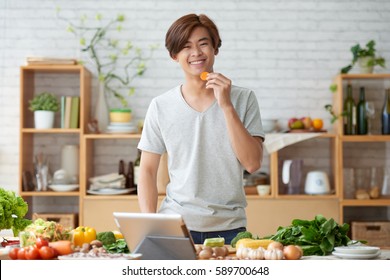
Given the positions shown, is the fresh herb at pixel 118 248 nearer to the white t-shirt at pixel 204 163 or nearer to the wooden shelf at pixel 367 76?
the white t-shirt at pixel 204 163

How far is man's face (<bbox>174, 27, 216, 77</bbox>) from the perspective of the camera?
3.05 m

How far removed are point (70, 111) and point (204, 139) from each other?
2.88m

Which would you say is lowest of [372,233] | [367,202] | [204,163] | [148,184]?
[372,233]

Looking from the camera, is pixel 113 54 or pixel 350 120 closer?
pixel 350 120

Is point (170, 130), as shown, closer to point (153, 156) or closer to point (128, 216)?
point (153, 156)

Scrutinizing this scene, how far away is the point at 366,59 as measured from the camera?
Answer: 5762 millimetres

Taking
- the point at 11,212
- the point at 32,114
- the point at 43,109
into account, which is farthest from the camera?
the point at 32,114

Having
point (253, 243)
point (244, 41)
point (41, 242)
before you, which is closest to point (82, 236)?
point (41, 242)

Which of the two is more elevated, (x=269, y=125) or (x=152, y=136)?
(x=269, y=125)

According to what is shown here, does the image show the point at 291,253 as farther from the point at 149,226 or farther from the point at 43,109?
the point at 43,109

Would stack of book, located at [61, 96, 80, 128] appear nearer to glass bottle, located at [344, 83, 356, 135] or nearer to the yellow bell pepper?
glass bottle, located at [344, 83, 356, 135]

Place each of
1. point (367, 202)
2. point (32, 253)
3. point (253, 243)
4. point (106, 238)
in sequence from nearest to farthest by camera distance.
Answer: point (32, 253) < point (253, 243) < point (106, 238) < point (367, 202)

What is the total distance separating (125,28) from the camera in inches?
239
